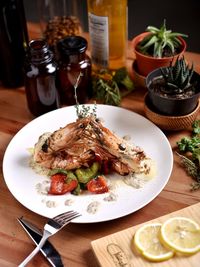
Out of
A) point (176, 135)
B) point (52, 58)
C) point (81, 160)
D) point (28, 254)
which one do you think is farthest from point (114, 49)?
point (28, 254)

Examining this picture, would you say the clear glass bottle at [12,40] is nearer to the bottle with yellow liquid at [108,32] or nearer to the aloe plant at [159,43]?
the bottle with yellow liquid at [108,32]

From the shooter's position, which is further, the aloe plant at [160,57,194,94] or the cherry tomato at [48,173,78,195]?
the aloe plant at [160,57,194,94]

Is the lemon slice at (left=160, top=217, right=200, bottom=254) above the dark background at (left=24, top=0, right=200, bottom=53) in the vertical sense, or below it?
above

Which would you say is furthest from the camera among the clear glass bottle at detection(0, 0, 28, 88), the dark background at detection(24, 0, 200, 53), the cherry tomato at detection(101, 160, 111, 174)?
the dark background at detection(24, 0, 200, 53)

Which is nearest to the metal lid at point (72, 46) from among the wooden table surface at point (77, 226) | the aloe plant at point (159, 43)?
the aloe plant at point (159, 43)

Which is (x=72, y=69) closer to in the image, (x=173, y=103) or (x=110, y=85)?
(x=110, y=85)

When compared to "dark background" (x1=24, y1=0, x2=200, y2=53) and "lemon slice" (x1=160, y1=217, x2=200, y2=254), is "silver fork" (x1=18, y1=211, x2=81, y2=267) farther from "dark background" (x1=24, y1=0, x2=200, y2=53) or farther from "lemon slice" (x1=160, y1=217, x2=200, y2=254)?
"dark background" (x1=24, y1=0, x2=200, y2=53)

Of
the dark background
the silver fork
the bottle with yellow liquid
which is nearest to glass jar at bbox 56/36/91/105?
the bottle with yellow liquid

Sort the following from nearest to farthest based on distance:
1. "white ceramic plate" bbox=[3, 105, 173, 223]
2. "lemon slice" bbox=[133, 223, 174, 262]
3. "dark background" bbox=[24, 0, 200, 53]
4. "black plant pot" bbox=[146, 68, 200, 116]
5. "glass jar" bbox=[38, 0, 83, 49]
A: 1. "lemon slice" bbox=[133, 223, 174, 262]
2. "white ceramic plate" bbox=[3, 105, 173, 223]
3. "black plant pot" bbox=[146, 68, 200, 116]
4. "glass jar" bbox=[38, 0, 83, 49]
5. "dark background" bbox=[24, 0, 200, 53]
